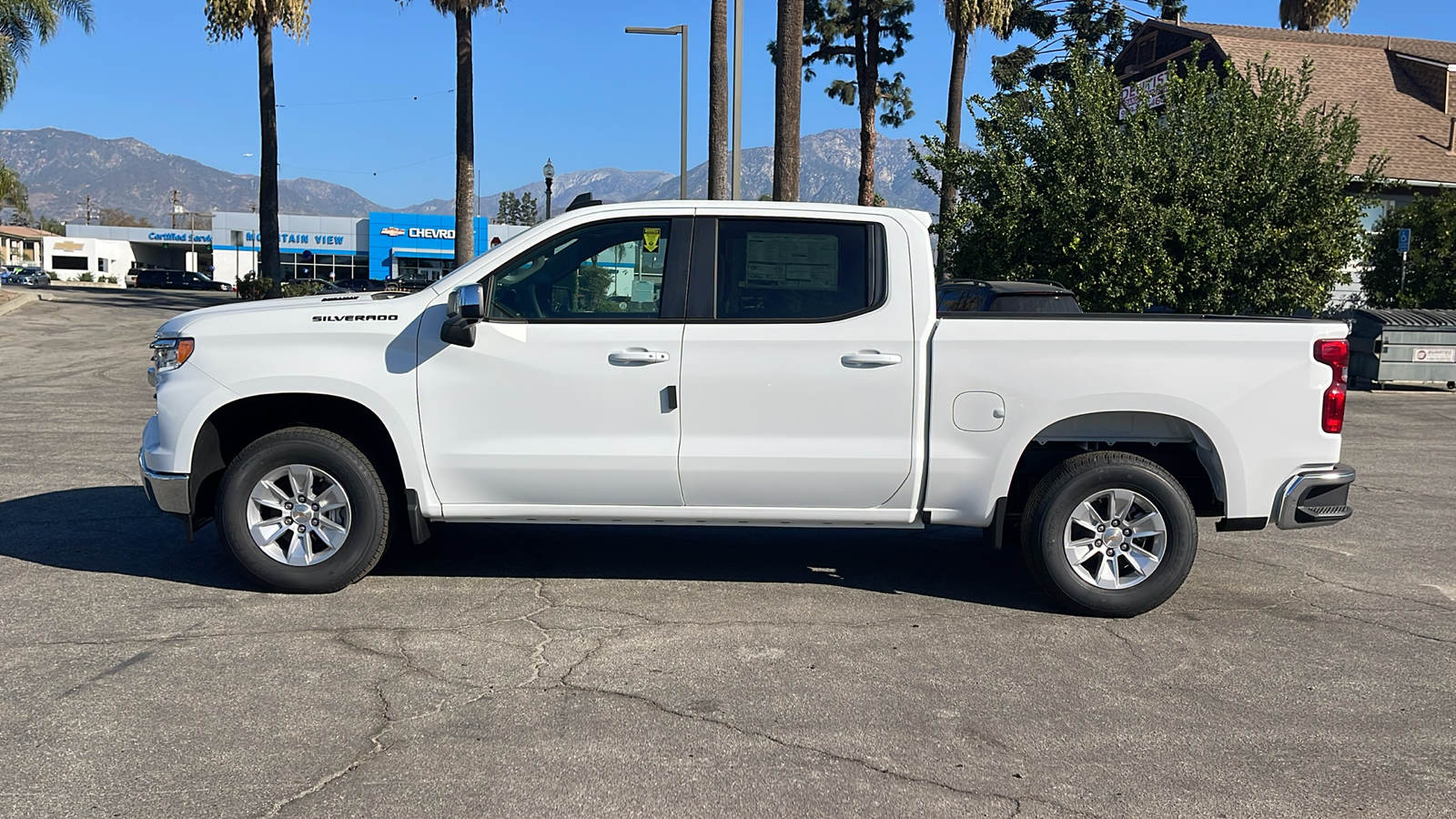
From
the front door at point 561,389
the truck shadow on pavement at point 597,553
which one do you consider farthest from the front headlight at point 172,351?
the front door at point 561,389

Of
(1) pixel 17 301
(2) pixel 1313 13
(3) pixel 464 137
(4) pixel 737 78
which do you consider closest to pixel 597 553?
(4) pixel 737 78

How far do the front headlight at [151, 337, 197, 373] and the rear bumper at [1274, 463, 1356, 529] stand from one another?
545 cm

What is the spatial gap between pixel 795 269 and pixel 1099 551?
206 cm

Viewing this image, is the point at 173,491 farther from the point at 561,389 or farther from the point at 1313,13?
the point at 1313,13

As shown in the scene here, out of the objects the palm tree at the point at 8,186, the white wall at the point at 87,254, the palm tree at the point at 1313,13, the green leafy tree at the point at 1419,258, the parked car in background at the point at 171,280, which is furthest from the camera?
the white wall at the point at 87,254

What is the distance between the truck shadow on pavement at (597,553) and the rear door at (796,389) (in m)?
0.89

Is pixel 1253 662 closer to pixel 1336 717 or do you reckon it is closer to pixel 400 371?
pixel 1336 717

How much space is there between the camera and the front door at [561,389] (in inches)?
224

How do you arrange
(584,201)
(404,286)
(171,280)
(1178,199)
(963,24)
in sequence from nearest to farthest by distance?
(584,201) → (1178,199) → (404,286) → (963,24) → (171,280)

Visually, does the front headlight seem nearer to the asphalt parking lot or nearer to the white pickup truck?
the white pickup truck

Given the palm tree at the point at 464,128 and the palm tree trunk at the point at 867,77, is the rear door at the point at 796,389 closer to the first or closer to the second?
the palm tree at the point at 464,128

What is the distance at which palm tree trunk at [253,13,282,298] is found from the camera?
96.6 feet

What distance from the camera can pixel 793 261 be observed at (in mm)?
5848

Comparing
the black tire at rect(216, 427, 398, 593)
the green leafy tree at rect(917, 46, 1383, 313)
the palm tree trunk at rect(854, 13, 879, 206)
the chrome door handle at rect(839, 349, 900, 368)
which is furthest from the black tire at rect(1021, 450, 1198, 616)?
the palm tree trunk at rect(854, 13, 879, 206)
